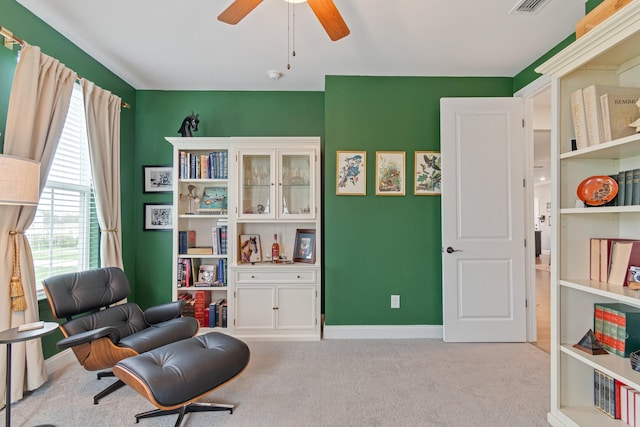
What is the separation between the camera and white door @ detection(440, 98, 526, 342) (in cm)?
319

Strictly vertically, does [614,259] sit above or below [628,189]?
below

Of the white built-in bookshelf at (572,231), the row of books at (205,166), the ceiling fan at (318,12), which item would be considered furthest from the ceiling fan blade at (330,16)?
the row of books at (205,166)

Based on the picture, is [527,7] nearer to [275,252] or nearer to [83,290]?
Answer: [275,252]

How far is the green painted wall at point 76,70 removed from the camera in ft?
7.32

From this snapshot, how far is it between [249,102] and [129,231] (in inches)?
78.0

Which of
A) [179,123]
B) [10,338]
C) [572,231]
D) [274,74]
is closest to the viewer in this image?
[10,338]

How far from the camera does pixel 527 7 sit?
7.48 ft

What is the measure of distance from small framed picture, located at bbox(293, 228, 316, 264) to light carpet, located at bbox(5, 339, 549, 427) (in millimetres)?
903

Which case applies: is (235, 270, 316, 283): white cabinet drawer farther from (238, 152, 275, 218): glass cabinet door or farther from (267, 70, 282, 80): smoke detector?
(267, 70, 282, 80): smoke detector

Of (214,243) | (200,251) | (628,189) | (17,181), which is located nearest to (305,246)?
(214,243)

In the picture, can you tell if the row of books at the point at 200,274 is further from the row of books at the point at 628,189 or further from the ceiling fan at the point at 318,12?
the row of books at the point at 628,189

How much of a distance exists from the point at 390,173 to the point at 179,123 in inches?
97.0

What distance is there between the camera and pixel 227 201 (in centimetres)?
361

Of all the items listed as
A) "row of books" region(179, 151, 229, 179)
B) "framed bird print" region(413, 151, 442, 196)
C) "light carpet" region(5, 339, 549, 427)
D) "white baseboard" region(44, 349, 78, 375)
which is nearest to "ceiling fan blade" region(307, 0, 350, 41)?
"framed bird print" region(413, 151, 442, 196)
